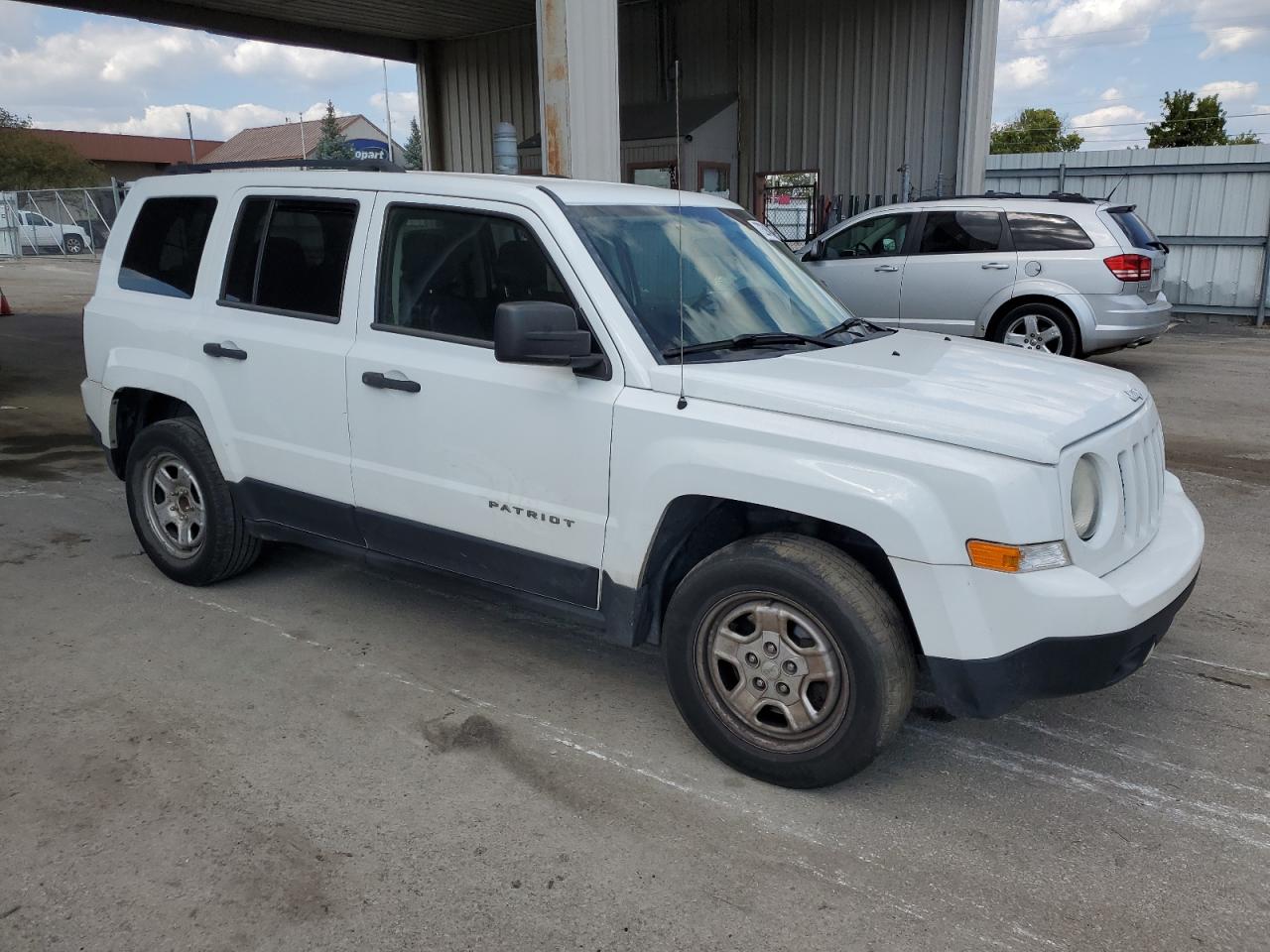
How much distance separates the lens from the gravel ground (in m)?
2.77

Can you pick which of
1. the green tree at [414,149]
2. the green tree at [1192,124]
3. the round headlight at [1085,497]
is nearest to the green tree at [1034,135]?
the green tree at [1192,124]

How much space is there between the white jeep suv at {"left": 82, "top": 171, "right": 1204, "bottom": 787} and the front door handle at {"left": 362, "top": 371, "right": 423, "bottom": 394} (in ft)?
0.05

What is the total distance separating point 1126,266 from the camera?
10.1m

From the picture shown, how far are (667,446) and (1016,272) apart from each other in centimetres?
832

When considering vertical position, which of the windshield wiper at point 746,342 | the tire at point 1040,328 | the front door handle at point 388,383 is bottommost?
the tire at point 1040,328

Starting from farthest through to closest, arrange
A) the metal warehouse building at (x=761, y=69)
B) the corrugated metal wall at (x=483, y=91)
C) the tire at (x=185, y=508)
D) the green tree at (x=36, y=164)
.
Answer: the green tree at (x=36, y=164) < the corrugated metal wall at (x=483, y=91) < the metal warehouse building at (x=761, y=69) < the tire at (x=185, y=508)

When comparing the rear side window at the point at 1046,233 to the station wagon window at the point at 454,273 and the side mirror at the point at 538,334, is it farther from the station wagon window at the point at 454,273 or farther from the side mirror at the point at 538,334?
the side mirror at the point at 538,334

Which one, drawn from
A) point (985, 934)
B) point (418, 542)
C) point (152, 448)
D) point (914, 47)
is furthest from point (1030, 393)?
point (914, 47)

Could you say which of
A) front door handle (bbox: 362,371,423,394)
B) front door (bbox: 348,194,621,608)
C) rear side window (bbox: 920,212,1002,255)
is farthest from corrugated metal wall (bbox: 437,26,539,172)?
front door handle (bbox: 362,371,423,394)

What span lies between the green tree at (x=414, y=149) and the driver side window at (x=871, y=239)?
12173 mm

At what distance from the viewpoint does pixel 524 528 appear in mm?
3818

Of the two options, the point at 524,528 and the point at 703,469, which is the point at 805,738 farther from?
the point at 524,528

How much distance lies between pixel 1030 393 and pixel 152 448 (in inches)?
156

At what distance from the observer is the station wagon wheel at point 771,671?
3203mm
